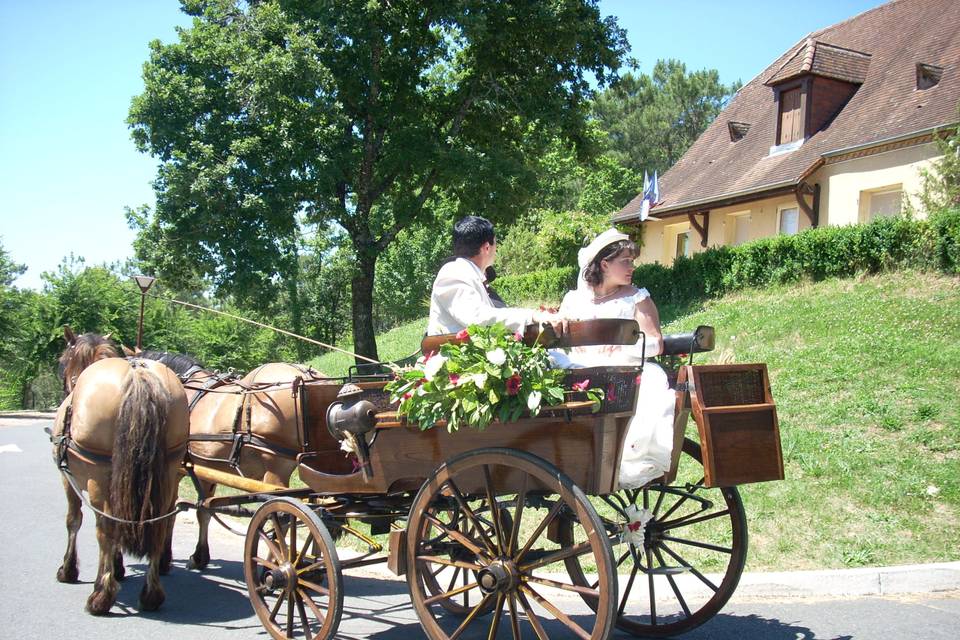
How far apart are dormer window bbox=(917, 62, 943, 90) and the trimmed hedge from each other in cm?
473

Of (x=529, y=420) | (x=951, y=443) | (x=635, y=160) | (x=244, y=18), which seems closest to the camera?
(x=529, y=420)

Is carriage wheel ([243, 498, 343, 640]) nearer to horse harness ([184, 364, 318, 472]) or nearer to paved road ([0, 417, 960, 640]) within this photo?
paved road ([0, 417, 960, 640])

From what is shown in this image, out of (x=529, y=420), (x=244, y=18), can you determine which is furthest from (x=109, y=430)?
(x=244, y=18)

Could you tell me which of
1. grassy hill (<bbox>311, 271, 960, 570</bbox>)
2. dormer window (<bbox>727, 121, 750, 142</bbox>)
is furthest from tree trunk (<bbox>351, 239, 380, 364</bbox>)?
dormer window (<bbox>727, 121, 750, 142</bbox>)

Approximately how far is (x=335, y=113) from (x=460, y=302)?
14.3m

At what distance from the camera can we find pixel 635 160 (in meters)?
46.5

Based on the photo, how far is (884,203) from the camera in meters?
17.0

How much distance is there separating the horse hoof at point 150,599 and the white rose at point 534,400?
3292 mm

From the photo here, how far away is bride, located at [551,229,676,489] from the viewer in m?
4.04

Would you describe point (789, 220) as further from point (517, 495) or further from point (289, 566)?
point (289, 566)

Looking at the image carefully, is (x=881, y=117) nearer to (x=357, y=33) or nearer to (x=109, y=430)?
(x=357, y=33)

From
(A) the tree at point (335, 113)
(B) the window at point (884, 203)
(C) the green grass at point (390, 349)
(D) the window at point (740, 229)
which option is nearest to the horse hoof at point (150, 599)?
(A) the tree at point (335, 113)

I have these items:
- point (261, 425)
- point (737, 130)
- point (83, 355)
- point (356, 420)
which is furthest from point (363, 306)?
point (356, 420)

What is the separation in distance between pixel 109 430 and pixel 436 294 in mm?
2623
